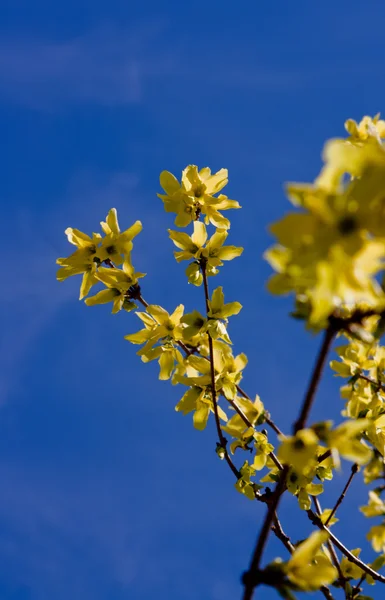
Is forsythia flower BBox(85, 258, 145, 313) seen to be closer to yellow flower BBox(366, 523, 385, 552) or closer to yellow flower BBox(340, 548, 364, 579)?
yellow flower BBox(366, 523, 385, 552)

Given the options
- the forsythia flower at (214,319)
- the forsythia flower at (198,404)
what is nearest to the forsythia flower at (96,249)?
the forsythia flower at (214,319)

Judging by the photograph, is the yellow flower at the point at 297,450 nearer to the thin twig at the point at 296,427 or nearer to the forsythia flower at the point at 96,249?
the thin twig at the point at 296,427

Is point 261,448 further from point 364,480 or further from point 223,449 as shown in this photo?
point 364,480

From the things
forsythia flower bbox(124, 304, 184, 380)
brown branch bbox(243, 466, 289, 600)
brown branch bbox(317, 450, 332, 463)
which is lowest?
brown branch bbox(243, 466, 289, 600)

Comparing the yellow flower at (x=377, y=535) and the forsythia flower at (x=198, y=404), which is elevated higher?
the forsythia flower at (x=198, y=404)

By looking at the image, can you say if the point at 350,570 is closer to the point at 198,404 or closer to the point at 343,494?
the point at 343,494

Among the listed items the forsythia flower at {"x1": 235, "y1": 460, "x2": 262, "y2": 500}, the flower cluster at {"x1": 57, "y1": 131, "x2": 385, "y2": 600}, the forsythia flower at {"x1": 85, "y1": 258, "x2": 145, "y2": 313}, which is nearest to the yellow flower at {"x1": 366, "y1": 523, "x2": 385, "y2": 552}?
the flower cluster at {"x1": 57, "y1": 131, "x2": 385, "y2": 600}
